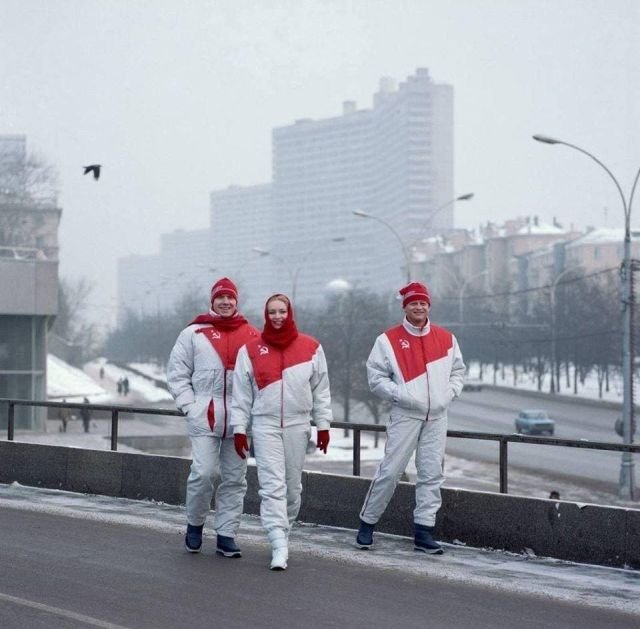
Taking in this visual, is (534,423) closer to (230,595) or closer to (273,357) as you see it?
(273,357)

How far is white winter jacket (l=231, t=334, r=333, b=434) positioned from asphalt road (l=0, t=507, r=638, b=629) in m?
0.99

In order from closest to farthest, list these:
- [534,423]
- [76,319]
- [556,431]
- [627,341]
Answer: [627,341] → [534,423] → [556,431] → [76,319]

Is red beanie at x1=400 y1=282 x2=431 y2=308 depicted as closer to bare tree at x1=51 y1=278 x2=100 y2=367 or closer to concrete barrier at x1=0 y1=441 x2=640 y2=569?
concrete barrier at x1=0 y1=441 x2=640 y2=569

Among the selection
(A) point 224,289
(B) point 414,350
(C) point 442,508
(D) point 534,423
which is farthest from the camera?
(D) point 534,423

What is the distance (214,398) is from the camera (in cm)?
909

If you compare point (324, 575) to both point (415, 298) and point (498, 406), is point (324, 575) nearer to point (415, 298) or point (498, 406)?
point (415, 298)

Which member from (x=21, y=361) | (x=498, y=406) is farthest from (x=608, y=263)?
(x=21, y=361)

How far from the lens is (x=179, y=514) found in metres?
11.6

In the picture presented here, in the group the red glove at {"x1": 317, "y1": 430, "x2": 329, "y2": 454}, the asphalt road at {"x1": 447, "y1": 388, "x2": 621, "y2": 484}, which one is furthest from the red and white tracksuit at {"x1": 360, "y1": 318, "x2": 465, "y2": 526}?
the asphalt road at {"x1": 447, "y1": 388, "x2": 621, "y2": 484}

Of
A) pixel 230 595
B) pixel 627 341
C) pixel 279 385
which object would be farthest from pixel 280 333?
pixel 627 341

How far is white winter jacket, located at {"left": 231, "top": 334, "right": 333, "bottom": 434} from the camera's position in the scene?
873 centimetres

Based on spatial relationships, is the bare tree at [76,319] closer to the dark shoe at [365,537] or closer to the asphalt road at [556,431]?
the asphalt road at [556,431]

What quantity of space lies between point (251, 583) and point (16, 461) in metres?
6.44

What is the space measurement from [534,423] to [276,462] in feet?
176
